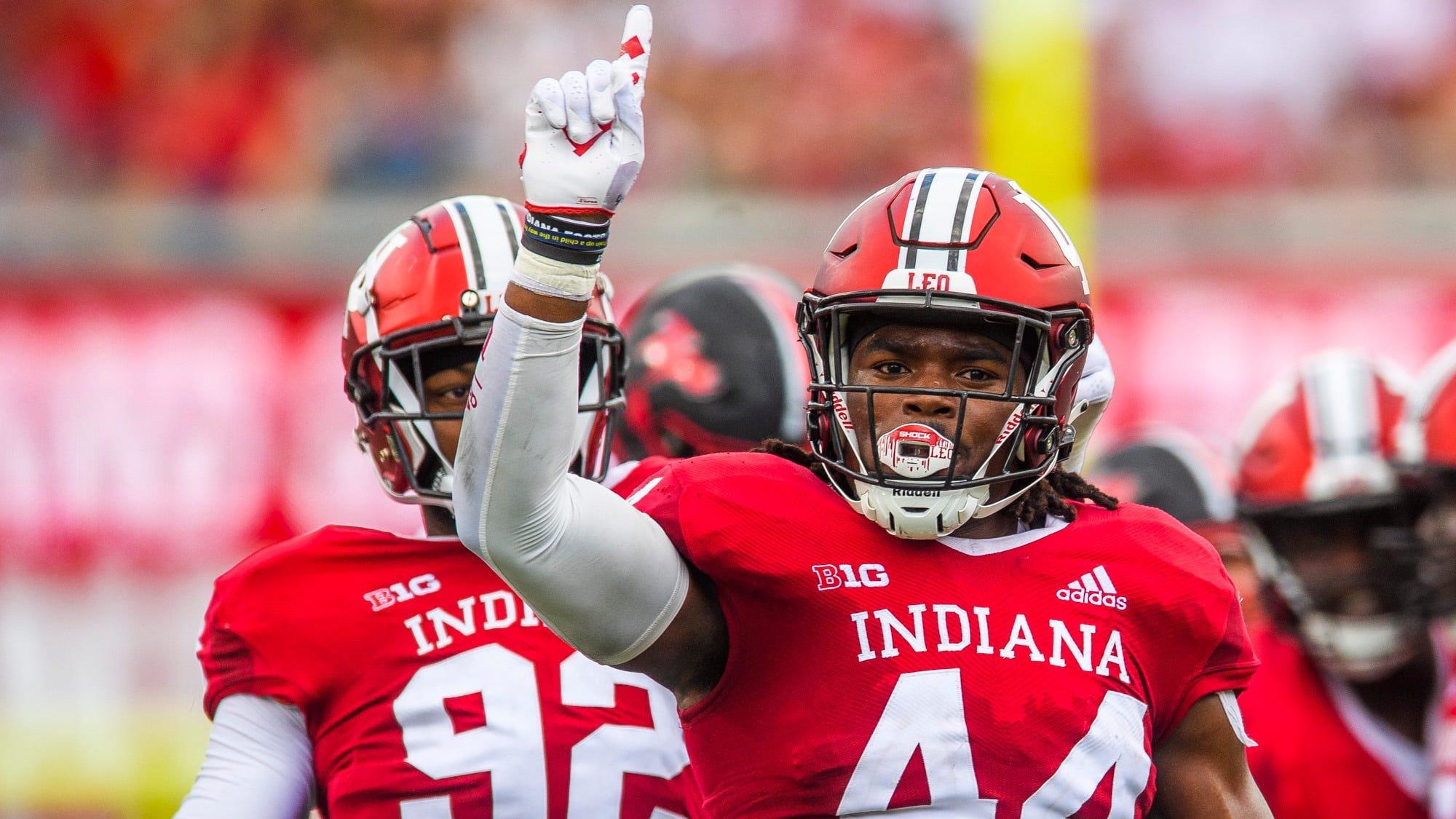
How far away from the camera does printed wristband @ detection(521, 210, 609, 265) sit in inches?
79.1

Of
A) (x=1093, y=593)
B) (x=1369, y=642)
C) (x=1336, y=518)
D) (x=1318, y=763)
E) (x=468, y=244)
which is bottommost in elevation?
(x=1318, y=763)

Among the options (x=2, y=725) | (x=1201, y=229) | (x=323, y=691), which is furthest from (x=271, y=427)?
(x=323, y=691)

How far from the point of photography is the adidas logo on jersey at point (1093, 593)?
2.36m

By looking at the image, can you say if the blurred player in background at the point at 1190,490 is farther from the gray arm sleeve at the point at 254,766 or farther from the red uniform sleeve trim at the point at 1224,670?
the gray arm sleeve at the point at 254,766

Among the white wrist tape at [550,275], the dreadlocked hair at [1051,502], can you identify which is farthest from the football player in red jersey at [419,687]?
the white wrist tape at [550,275]

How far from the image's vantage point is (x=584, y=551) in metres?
2.09

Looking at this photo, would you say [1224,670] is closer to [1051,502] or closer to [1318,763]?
[1051,502]

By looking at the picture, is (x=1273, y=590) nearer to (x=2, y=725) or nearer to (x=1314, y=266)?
(x=1314, y=266)

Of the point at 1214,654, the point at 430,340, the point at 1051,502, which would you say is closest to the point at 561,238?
the point at 1051,502

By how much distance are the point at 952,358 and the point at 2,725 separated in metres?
5.61

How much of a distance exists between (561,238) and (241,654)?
3.52 feet

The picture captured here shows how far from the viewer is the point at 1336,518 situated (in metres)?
4.39

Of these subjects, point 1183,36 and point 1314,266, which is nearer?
point 1314,266

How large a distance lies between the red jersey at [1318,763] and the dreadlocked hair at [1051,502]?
1.69 meters
